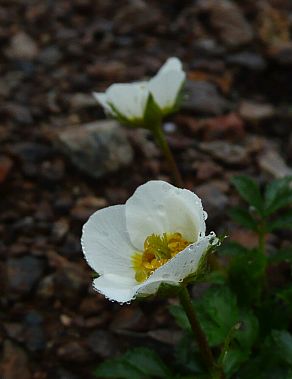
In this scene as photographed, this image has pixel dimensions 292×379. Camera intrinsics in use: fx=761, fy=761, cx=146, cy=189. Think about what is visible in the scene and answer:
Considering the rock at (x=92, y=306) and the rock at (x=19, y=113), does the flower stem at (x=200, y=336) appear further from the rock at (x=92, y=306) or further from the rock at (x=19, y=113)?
the rock at (x=19, y=113)

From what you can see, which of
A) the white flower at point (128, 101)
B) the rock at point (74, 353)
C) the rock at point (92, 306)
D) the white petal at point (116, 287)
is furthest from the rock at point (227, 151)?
the white petal at point (116, 287)

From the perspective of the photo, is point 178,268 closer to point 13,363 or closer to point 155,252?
point 155,252

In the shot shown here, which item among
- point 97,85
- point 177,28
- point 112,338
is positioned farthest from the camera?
point 177,28

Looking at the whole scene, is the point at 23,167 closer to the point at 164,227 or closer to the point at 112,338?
the point at 112,338

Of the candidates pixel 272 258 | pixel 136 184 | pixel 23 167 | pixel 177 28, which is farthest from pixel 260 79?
pixel 272 258

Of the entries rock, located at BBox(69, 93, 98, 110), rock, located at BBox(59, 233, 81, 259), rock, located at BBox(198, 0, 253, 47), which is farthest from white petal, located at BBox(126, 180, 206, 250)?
rock, located at BBox(198, 0, 253, 47)

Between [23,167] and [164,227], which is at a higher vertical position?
[164,227]
